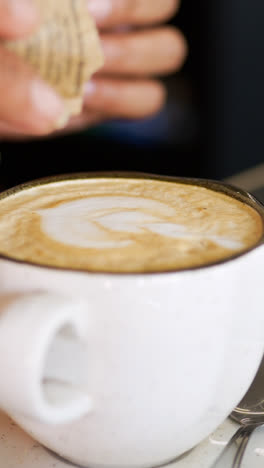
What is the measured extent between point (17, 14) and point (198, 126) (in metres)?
1.21

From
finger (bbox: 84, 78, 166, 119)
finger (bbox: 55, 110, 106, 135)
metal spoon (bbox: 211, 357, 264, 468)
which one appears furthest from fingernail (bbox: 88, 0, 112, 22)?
metal spoon (bbox: 211, 357, 264, 468)

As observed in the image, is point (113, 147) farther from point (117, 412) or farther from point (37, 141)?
point (117, 412)

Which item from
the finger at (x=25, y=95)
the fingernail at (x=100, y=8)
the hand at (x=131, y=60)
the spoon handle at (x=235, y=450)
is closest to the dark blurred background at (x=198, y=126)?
the hand at (x=131, y=60)

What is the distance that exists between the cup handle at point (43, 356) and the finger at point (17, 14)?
0.49 metres

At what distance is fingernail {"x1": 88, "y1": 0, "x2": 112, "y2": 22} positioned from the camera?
1242mm

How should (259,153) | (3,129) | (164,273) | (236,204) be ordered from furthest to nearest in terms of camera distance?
(259,153) → (3,129) → (236,204) → (164,273)

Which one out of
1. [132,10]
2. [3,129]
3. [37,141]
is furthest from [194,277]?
[37,141]

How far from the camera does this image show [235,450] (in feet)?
1.52

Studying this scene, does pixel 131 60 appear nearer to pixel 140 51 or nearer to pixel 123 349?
pixel 140 51

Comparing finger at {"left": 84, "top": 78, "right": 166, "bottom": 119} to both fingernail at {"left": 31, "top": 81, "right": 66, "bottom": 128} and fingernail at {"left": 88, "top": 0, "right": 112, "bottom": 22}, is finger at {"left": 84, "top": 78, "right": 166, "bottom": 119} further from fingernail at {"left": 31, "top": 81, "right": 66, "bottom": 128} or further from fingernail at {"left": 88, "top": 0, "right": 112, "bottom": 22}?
fingernail at {"left": 31, "top": 81, "right": 66, "bottom": 128}

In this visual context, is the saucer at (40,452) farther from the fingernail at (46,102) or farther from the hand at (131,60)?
the hand at (131,60)

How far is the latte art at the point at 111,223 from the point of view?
0.43m

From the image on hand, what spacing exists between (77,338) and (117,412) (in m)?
0.06

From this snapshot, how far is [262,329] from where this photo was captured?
0.44m
